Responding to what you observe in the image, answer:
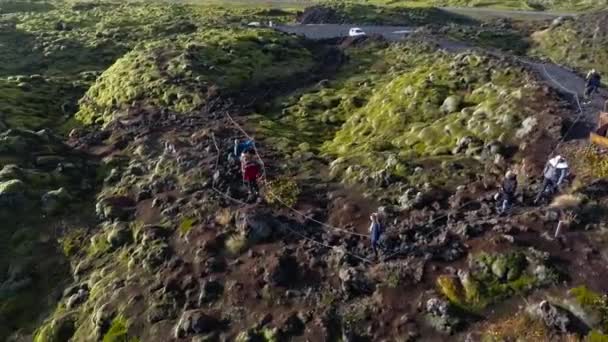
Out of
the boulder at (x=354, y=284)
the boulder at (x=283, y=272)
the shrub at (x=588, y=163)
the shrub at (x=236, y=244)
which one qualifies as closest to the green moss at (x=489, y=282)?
the boulder at (x=354, y=284)

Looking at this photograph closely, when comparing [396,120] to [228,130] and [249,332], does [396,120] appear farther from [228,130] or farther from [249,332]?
[249,332]

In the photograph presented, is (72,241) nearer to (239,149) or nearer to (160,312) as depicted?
(160,312)

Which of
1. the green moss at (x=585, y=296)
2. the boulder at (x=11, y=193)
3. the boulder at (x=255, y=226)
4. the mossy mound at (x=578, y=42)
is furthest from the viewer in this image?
the mossy mound at (x=578, y=42)

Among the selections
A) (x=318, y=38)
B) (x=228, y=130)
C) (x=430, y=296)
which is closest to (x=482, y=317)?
(x=430, y=296)

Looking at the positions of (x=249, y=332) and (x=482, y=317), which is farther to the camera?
(x=249, y=332)

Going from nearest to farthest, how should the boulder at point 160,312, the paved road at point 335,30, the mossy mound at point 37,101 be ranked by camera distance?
the boulder at point 160,312 → the mossy mound at point 37,101 → the paved road at point 335,30

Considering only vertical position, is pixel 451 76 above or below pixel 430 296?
above

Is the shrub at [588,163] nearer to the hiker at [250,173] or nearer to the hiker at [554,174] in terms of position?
the hiker at [554,174]
